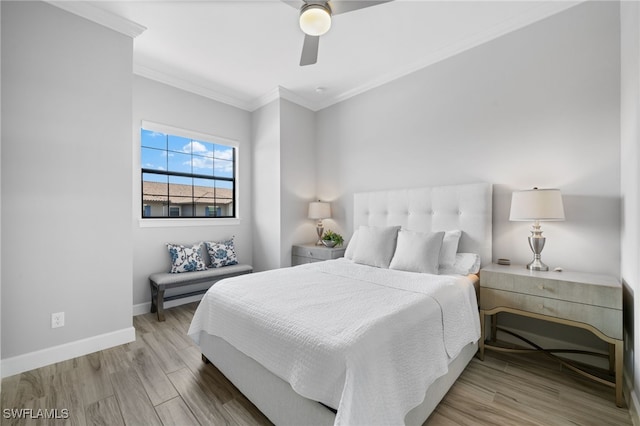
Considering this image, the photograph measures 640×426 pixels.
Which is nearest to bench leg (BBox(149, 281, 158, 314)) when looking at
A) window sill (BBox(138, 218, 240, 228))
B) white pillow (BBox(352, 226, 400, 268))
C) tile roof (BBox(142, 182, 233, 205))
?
Answer: window sill (BBox(138, 218, 240, 228))

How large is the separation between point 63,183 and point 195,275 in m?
1.54

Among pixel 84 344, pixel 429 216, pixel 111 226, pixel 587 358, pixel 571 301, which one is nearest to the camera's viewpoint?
pixel 571 301

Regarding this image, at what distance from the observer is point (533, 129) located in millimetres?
2432

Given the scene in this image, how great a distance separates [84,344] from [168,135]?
8.26 feet

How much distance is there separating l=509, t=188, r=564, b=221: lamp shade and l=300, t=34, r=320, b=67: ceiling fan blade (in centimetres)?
199

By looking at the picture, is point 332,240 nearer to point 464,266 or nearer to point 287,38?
Result: point 464,266

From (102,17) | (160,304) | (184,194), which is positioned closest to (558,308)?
(160,304)

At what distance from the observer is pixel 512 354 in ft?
7.58

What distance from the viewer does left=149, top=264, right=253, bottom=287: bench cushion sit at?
10.0 ft

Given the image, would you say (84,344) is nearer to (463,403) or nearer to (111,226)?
(111,226)

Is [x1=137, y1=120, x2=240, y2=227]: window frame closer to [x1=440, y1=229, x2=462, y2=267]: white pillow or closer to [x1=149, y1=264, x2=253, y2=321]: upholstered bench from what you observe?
[x1=149, y1=264, x2=253, y2=321]: upholstered bench

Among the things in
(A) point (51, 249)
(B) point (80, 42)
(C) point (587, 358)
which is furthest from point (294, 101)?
(C) point (587, 358)

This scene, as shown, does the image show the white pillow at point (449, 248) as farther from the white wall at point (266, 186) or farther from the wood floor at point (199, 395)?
the white wall at point (266, 186)

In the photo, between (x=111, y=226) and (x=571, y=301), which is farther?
(x=111, y=226)
